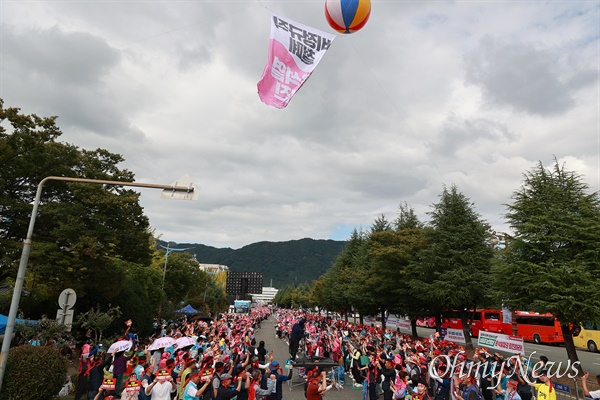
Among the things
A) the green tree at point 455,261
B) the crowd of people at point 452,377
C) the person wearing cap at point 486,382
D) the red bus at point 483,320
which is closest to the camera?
the crowd of people at point 452,377

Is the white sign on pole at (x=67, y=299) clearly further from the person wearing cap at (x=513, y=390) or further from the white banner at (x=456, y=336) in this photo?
the white banner at (x=456, y=336)

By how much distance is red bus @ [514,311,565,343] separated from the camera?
34000mm

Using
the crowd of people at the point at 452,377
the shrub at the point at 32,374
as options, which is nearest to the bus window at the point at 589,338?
the crowd of people at the point at 452,377

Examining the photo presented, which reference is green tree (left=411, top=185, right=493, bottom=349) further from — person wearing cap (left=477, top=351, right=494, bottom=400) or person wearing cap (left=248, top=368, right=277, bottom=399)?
person wearing cap (left=248, top=368, right=277, bottom=399)

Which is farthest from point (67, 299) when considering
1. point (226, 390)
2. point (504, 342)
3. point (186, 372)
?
point (504, 342)

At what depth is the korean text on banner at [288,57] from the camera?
1013 centimetres

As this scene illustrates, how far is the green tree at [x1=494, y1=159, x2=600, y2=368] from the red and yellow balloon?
14340 millimetres

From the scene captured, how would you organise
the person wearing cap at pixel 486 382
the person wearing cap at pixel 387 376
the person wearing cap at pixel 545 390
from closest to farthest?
the person wearing cap at pixel 545 390 < the person wearing cap at pixel 387 376 < the person wearing cap at pixel 486 382

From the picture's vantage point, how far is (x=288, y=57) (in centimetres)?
1038

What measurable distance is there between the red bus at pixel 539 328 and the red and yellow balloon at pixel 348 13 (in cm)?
→ 3457

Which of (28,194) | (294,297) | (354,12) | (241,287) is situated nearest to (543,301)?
(354,12)

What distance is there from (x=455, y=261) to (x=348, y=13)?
23186 millimetres

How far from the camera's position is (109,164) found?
24672mm

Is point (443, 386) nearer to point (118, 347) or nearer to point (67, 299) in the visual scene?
point (118, 347)
